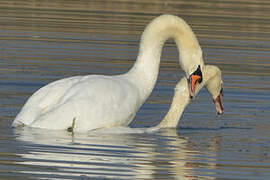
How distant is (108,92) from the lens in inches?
446

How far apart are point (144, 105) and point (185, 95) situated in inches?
51.2

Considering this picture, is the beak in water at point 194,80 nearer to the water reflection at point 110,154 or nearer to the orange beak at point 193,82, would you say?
the orange beak at point 193,82

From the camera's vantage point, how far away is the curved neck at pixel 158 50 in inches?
479

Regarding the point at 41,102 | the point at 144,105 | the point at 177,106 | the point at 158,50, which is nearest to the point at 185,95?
the point at 177,106

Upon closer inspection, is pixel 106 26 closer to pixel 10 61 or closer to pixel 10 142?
pixel 10 61

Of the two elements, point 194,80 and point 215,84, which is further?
point 215,84

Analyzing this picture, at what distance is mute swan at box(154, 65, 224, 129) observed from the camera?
480 inches

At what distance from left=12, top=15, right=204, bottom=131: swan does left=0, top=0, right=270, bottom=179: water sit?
180 millimetres

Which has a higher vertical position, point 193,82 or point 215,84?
point 193,82

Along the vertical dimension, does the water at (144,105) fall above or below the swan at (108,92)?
below

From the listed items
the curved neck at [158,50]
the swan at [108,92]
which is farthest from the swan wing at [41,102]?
the curved neck at [158,50]

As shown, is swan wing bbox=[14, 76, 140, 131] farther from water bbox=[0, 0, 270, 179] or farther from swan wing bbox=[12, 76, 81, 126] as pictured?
water bbox=[0, 0, 270, 179]

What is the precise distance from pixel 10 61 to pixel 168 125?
4992mm

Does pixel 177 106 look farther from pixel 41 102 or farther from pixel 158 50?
pixel 41 102
